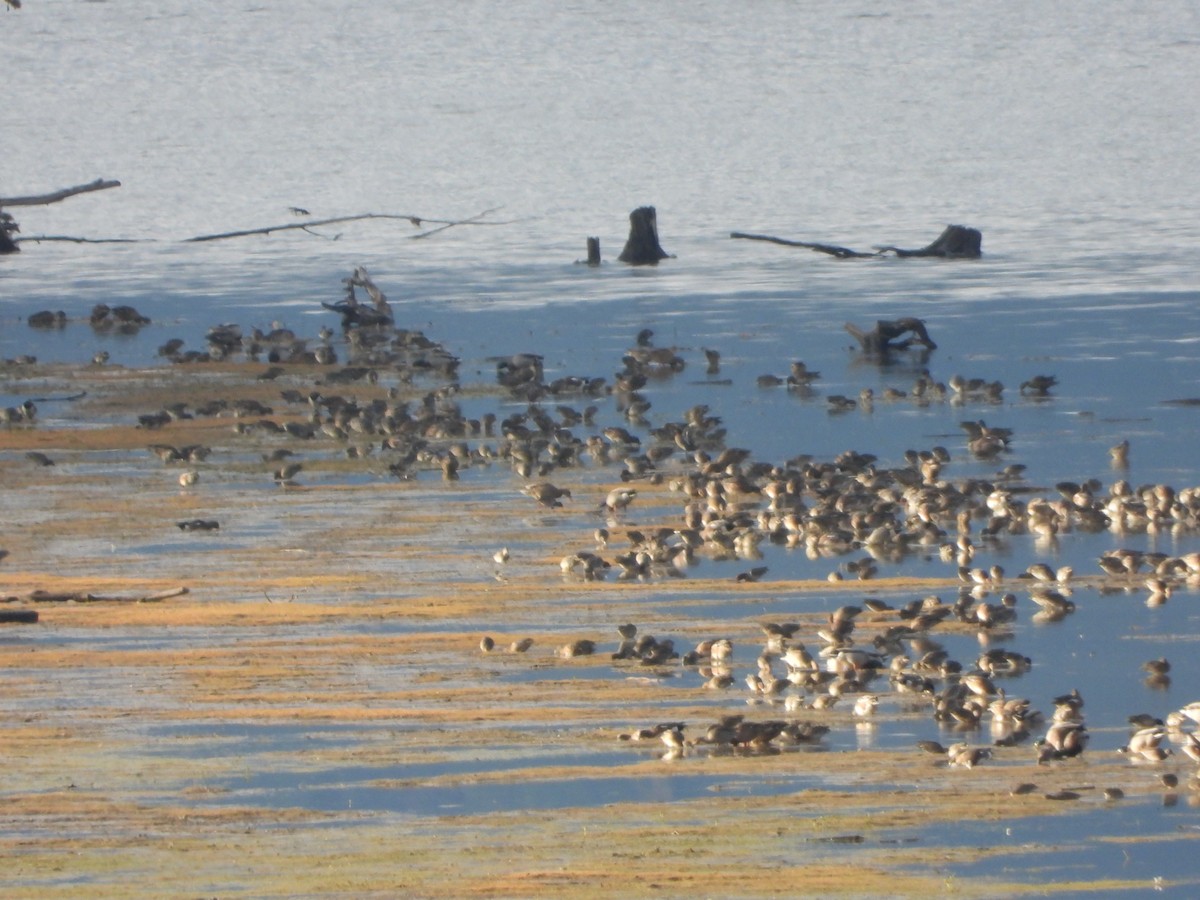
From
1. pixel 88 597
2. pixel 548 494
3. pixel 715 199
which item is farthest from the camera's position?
pixel 715 199

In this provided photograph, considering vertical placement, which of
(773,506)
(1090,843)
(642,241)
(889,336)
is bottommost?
(1090,843)

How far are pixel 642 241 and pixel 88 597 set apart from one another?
28.7 meters

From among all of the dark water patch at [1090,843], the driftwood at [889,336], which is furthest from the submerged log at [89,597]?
the driftwood at [889,336]

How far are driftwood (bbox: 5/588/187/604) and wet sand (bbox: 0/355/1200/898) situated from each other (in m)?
0.04

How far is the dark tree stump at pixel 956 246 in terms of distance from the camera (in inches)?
1636

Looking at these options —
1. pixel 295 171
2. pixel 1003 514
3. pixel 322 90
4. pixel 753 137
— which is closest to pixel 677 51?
pixel 322 90

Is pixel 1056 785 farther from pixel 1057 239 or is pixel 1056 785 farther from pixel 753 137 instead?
pixel 753 137

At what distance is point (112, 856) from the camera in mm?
8508

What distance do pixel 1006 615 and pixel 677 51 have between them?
10296 cm

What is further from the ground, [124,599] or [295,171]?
[295,171]

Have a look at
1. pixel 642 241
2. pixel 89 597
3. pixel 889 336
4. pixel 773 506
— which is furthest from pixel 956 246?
pixel 89 597

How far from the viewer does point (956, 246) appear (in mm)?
41719

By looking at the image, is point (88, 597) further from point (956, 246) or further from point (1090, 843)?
point (956, 246)

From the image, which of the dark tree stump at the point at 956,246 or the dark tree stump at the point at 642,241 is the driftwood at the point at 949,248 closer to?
the dark tree stump at the point at 956,246
